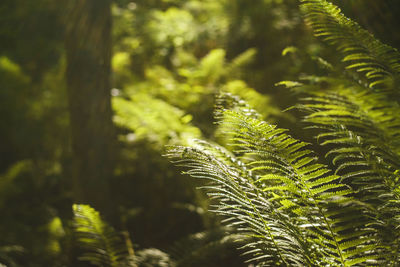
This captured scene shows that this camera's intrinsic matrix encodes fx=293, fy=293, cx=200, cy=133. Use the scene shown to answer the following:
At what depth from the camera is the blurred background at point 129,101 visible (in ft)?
8.07

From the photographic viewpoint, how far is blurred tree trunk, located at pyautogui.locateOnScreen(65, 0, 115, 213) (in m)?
2.46

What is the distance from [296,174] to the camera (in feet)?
3.28

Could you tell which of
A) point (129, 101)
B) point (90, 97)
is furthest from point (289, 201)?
point (129, 101)

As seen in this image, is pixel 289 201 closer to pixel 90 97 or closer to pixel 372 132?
pixel 372 132

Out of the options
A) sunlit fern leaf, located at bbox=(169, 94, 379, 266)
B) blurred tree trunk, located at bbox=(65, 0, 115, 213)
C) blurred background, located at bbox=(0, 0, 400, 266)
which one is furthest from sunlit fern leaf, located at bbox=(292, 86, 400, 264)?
Result: blurred tree trunk, located at bbox=(65, 0, 115, 213)

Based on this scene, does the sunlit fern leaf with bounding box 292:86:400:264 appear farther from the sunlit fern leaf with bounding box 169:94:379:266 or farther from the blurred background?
the blurred background

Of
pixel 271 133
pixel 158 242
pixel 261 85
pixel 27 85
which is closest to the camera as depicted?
pixel 271 133

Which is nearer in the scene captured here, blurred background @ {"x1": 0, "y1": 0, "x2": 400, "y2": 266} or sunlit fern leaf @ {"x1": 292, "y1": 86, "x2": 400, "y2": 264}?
sunlit fern leaf @ {"x1": 292, "y1": 86, "x2": 400, "y2": 264}

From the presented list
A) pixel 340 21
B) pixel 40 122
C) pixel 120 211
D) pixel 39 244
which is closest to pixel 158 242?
pixel 120 211

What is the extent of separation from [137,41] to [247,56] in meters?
1.83

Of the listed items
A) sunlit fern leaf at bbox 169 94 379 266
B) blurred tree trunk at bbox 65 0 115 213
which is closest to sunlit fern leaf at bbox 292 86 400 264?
sunlit fern leaf at bbox 169 94 379 266

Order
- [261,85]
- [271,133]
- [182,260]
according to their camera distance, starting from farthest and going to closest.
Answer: [261,85], [182,260], [271,133]

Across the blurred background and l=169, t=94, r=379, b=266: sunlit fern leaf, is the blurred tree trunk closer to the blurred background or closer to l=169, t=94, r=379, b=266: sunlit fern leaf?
the blurred background

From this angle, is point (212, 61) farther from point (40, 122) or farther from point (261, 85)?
point (40, 122)
